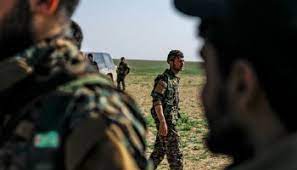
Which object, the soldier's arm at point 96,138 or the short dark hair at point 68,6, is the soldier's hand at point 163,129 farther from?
the soldier's arm at point 96,138

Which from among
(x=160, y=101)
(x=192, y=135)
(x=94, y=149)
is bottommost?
(x=192, y=135)

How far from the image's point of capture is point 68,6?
2.16 meters

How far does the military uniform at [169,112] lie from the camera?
841cm

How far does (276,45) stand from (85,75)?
0.63 metres

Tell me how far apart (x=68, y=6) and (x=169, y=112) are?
6.63 metres

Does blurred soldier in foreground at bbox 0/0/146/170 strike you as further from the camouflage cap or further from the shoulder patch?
the camouflage cap

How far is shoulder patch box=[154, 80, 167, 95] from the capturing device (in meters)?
8.38

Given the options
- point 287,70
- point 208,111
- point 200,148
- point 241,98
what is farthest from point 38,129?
point 200,148

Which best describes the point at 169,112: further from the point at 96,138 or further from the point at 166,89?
the point at 96,138

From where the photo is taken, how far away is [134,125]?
2045 mm

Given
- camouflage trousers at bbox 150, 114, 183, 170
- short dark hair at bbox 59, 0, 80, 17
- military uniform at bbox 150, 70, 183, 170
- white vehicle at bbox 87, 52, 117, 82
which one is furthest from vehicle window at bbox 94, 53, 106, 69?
short dark hair at bbox 59, 0, 80, 17

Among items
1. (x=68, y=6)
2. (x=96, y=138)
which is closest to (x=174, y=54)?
(x=68, y=6)

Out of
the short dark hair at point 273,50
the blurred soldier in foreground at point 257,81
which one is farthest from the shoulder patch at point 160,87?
the short dark hair at point 273,50

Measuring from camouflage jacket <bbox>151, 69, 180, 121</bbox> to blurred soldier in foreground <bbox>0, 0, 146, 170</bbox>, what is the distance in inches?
244
